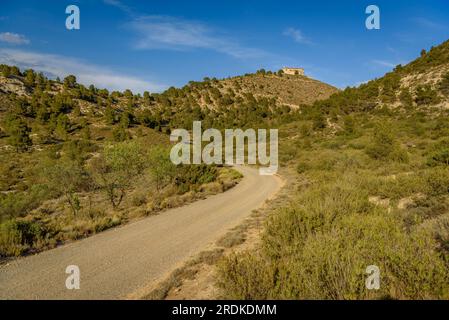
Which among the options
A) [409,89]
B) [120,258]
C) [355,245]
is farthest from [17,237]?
[409,89]

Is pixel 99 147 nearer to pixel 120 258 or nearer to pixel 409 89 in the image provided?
pixel 120 258

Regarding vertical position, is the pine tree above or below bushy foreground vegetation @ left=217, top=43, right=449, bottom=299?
above

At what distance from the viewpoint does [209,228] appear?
37.5 feet

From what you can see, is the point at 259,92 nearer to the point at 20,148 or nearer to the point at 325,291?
the point at 20,148

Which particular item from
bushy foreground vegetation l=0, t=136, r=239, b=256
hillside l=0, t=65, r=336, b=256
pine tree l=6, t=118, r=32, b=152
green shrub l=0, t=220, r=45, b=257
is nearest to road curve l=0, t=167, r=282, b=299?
green shrub l=0, t=220, r=45, b=257

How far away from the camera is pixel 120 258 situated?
8.25 m

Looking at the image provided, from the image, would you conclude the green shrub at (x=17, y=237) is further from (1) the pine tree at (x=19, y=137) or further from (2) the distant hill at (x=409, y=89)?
(2) the distant hill at (x=409, y=89)

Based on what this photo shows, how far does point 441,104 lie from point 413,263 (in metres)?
48.9

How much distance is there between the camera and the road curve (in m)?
6.42

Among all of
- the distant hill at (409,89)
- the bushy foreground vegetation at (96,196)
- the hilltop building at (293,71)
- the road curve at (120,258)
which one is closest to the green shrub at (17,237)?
the bushy foreground vegetation at (96,196)

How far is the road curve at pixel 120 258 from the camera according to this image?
6.42m

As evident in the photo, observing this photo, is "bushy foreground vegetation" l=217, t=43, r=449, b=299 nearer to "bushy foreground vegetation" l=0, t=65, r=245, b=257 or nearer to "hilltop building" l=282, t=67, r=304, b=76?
"bushy foreground vegetation" l=0, t=65, r=245, b=257

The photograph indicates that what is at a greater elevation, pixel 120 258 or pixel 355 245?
pixel 355 245
